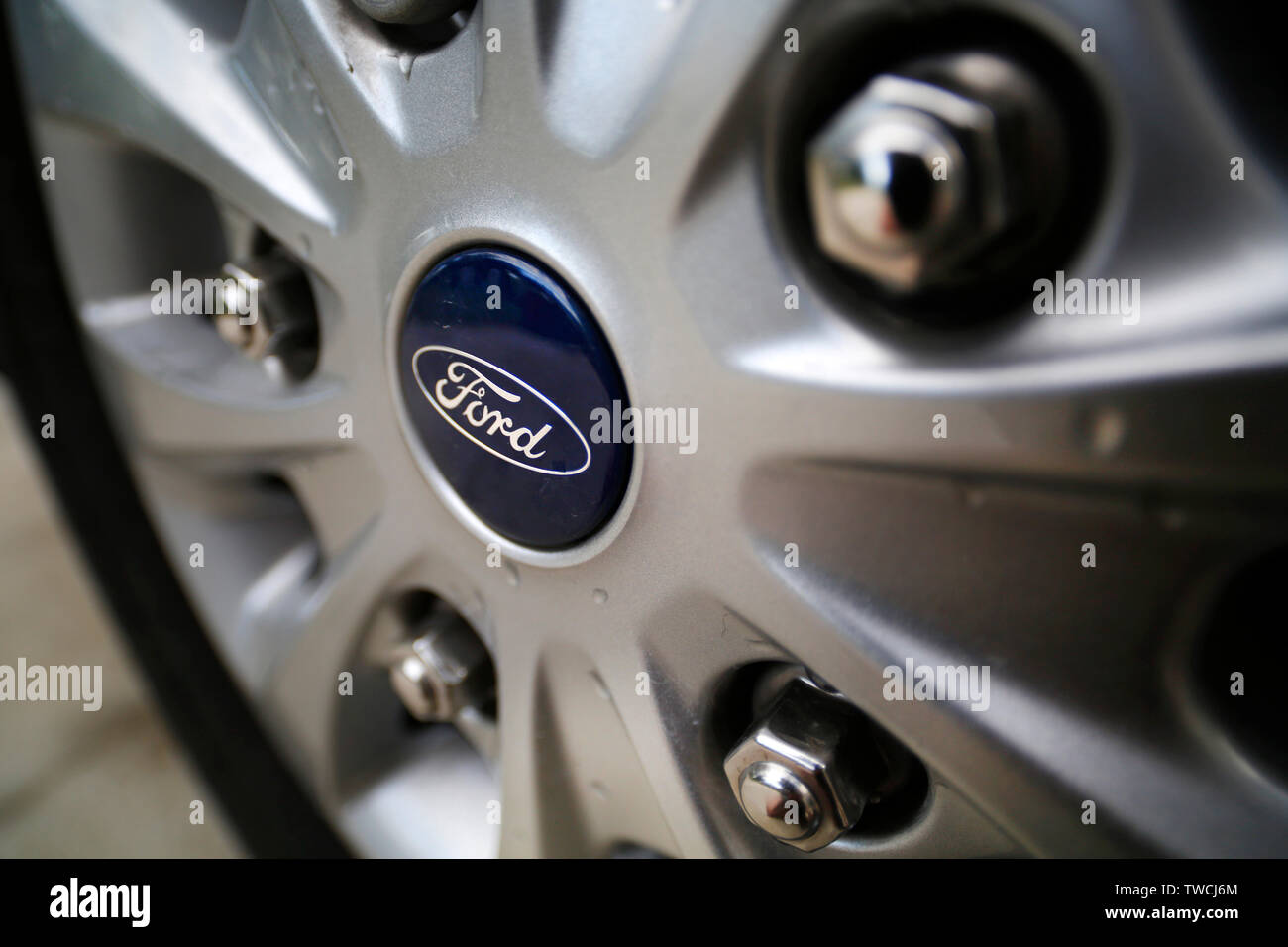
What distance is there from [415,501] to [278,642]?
0.80 feet

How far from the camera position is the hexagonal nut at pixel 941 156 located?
355 mm

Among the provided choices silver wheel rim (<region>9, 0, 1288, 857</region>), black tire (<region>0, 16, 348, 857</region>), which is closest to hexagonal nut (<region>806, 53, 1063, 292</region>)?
silver wheel rim (<region>9, 0, 1288, 857</region>)

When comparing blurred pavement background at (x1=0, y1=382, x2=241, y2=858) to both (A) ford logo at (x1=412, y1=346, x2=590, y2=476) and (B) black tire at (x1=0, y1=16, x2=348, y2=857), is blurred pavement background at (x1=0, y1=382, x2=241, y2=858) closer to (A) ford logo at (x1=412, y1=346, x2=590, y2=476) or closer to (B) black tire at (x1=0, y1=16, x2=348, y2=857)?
(B) black tire at (x1=0, y1=16, x2=348, y2=857)

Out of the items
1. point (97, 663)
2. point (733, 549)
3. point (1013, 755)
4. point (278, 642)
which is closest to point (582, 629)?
point (733, 549)

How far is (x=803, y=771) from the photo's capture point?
0.47 m

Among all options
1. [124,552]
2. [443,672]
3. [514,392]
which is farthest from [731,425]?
[124,552]

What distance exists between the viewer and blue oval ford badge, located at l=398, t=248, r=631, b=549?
47cm

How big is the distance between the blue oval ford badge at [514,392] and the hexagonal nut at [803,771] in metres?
0.13

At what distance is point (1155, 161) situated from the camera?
336 mm

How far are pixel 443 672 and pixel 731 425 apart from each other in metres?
0.32

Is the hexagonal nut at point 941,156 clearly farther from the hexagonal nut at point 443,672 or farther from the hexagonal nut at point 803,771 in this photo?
the hexagonal nut at point 443,672

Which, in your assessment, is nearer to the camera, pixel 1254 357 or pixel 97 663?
pixel 1254 357

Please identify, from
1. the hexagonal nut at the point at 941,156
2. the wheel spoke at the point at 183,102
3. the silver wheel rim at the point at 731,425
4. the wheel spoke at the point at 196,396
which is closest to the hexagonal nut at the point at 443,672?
the silver wheel rim at the point at 731,425
